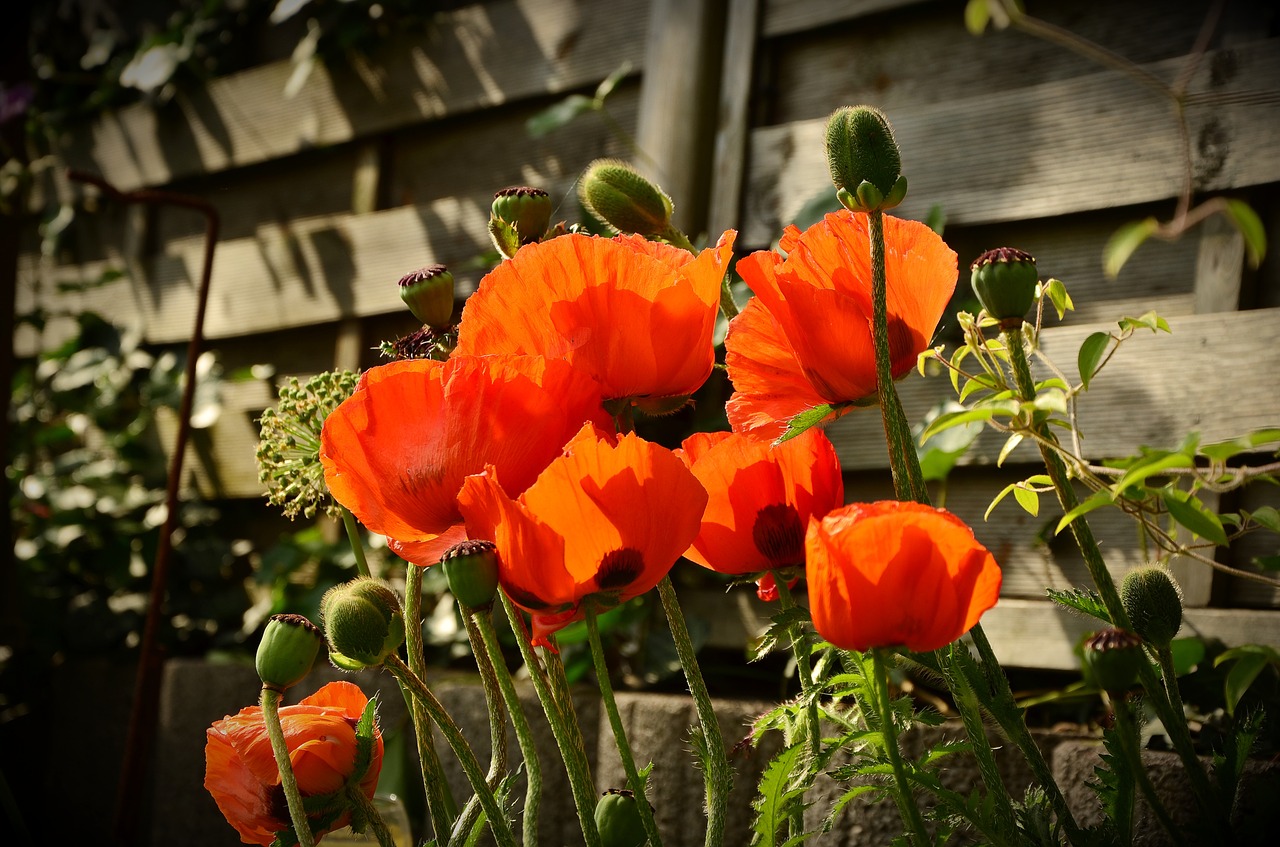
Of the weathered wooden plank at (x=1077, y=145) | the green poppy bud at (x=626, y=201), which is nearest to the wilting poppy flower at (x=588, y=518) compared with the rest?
the green poppy bud at (x=626, y=201)

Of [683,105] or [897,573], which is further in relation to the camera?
[683,105]

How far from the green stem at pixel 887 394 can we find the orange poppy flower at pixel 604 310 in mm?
66

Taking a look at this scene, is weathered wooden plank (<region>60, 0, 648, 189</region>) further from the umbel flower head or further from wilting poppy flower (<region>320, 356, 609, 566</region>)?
wilting poppy flower (<region>320, 356, 609, 566</region>)

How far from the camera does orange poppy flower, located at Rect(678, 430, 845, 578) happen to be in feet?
1.82

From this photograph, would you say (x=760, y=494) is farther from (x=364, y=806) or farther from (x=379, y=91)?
(x=379, y=91)

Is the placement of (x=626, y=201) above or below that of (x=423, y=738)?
above

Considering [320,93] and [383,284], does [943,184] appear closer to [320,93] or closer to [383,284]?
[383,284]

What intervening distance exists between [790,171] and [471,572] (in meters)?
1.23

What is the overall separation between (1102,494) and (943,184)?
3.37 feet

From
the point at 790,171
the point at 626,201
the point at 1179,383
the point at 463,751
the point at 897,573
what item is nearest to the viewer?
the point at 897,573

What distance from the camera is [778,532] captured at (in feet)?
1.85

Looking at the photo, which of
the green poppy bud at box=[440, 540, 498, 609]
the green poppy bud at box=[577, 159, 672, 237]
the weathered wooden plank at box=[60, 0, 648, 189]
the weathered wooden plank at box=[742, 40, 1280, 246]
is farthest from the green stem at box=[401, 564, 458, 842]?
the weathered wooden plank at box=[60, 0, 648, 189]

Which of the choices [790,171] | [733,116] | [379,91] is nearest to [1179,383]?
[790,171]

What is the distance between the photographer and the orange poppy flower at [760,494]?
0.56 m
